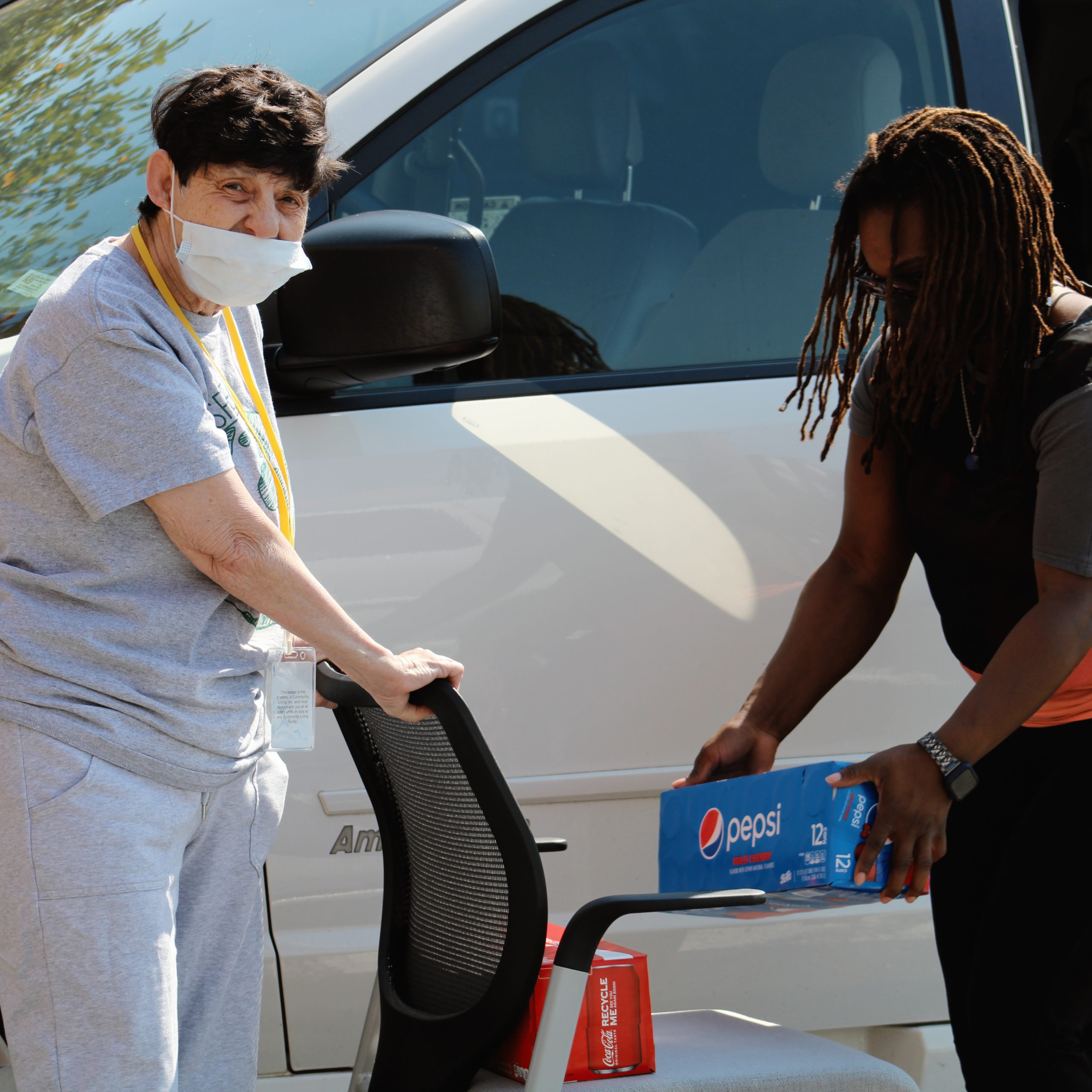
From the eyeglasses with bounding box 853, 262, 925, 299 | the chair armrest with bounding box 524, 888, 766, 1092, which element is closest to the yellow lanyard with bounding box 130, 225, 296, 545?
the chair armrest with bounding box 524, 888, 766, 1092

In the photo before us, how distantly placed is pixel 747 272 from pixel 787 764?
0.90 m

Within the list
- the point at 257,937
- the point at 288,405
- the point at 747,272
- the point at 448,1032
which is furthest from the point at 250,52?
the point at 448,1032

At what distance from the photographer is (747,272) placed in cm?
230

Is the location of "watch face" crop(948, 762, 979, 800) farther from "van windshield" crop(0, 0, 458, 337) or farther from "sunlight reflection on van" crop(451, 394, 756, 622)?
"van windshield" crop(0, 0, 458, 337)

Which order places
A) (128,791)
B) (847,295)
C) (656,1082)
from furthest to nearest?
(847,295) → (656,1082) → (128,791)

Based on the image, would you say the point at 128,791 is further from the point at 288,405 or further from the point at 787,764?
the point at 787,764

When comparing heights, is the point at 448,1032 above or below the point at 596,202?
below

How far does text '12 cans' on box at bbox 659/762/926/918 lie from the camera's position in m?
1.42

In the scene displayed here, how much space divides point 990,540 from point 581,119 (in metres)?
1.13

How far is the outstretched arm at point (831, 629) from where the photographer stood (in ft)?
5.96

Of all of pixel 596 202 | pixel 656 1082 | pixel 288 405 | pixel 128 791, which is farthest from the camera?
pixel 596 202

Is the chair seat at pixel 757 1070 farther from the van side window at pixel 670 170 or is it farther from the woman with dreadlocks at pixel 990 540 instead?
the van side window at pixel 670 170

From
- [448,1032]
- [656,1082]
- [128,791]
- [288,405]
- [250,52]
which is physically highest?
[250,52]

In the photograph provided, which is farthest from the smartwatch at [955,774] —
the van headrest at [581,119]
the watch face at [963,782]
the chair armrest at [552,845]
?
the van headrest at [581,119]
